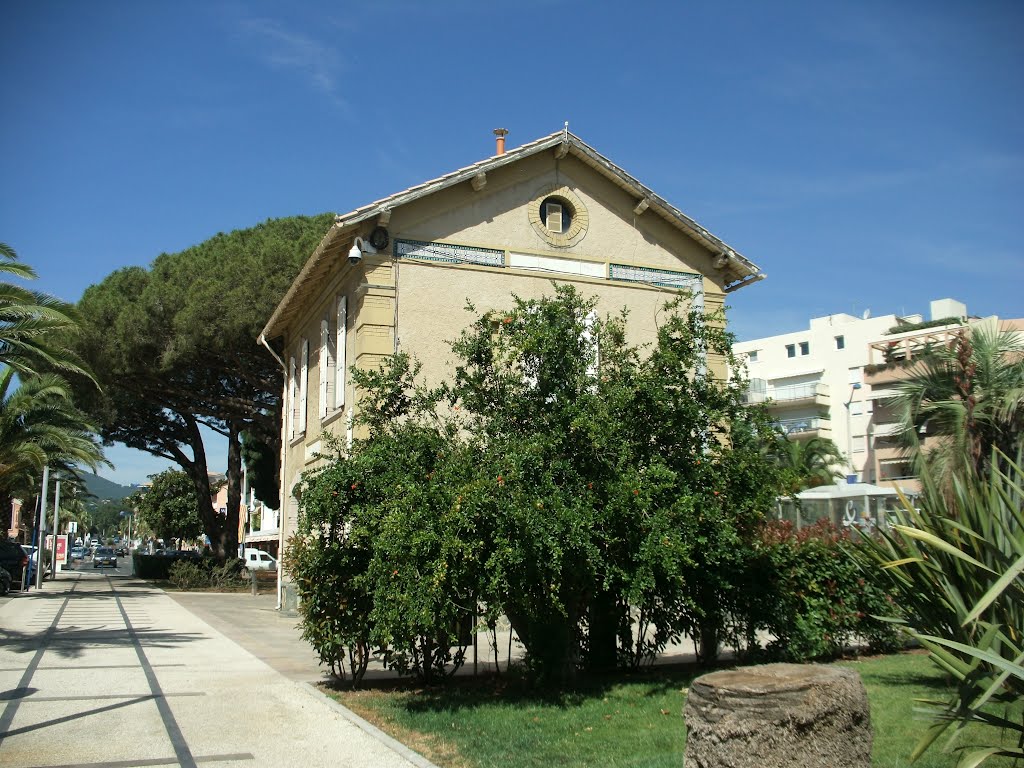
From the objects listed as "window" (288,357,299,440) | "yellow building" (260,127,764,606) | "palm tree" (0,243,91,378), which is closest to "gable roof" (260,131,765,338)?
"yellow building" (260,127,764,606)

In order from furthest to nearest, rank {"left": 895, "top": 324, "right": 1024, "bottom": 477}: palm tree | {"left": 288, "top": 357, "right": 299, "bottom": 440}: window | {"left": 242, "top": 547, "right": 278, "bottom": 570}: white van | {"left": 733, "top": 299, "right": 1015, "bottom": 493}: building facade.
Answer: {"left": 733, "top": 299, "right": 1015, "bottom": 493}: building facade → {"left": 242, "top": 547, "right": 278, "bottom": 570}: white van → {"left": 288, "top": 357, "right": 299, "bottom": 440}: window → {"left": 895, "top": 324, "right": 1024, "bottom": 477}: palm tree

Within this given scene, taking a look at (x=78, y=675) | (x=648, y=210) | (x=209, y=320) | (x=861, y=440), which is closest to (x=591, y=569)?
(x=78, y=675)

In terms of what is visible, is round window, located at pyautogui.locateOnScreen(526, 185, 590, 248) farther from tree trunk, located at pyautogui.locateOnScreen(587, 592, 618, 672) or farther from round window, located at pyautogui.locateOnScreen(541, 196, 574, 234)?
tree trunk, located at pyautogui.locateOnScreen(587, 592, 618, 672)

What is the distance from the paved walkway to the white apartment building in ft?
135

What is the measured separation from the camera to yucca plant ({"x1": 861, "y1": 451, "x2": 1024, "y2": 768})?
464cm

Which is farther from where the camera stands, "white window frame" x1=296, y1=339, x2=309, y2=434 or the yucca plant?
"white window frame" x1=296, y1=339, x2=309, y2=434

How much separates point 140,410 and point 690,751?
105ft

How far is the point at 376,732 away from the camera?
807cm

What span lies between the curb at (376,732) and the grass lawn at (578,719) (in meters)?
0.13

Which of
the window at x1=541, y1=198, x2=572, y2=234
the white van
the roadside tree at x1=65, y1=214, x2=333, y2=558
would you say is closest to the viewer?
the window at x1=541, y1=198, x2=572, y2=234

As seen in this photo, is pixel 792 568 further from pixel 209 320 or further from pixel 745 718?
pixel 209 320

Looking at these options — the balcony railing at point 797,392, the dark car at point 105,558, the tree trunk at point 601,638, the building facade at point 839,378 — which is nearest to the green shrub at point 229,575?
the tree trunk at point 601,638

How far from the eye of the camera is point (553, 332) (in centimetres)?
1000

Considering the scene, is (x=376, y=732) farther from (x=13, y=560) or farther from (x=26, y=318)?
(x=13, y=560)
